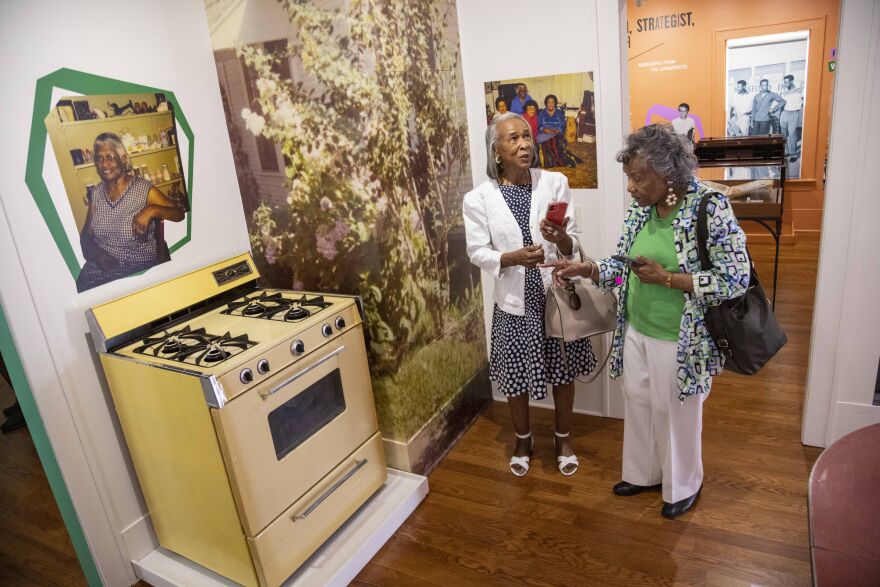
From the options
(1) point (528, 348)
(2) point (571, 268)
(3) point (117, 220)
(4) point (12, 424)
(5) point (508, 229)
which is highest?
(3) point (117, 220)

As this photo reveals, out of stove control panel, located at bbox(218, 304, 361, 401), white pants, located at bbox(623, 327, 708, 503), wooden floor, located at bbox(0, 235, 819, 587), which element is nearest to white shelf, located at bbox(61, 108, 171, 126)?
stove control panel, located at bbox(218, 304, 361, 401)

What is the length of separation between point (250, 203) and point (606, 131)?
1685 millimetres

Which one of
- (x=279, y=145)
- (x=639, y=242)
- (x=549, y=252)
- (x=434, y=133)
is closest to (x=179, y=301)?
(x=279, y=145)

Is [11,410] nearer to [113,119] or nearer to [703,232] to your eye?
[113,119]

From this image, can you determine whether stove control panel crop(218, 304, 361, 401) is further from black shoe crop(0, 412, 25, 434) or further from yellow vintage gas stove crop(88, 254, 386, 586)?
black shoe crop(0, 412, 25, 434)

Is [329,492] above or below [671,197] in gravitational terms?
below

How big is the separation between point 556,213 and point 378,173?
75 centimetres

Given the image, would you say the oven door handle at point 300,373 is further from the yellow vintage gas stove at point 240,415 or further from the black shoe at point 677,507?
the black shoe at point 677,507

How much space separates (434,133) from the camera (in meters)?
2.88

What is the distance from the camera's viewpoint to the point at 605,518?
2.54m

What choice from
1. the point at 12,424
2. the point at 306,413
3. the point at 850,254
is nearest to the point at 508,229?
the point at 306,413

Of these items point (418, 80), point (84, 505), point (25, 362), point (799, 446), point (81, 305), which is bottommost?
point (799, 446)

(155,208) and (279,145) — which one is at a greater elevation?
(279,145)

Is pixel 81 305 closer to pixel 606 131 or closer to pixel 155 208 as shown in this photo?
pixel 155 208
